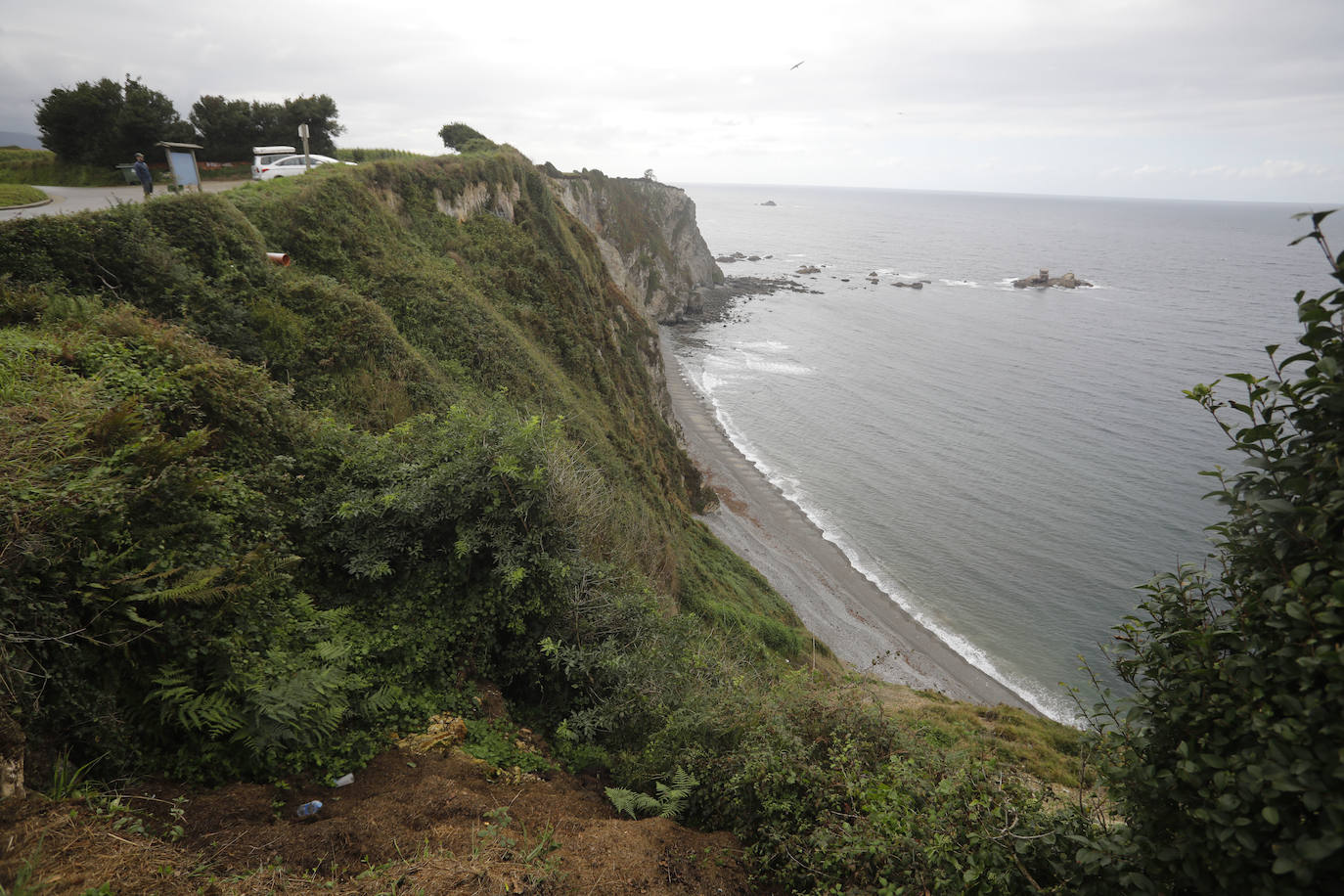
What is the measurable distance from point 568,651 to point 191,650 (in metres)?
4.53

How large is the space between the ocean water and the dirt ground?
455cm

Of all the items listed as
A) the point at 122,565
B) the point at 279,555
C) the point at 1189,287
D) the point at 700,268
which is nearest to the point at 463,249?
the point at 279,555

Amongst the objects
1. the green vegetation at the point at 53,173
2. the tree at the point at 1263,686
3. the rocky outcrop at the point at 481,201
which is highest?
the rocky outcrop at the point at 481,201

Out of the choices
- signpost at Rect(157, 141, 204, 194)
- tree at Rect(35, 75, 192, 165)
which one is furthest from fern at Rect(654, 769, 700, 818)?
tree at Rect(35, 75, 192, 165)

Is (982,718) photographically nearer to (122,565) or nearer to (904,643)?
(904,643)

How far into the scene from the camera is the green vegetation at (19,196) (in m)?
16.5

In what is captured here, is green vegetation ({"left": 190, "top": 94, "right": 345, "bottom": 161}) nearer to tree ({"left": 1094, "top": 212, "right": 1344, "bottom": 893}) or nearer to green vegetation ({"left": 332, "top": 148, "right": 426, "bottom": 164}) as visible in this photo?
green vegetation ({"left": 332, "top": 148, "right": 426, "bottom": 164})

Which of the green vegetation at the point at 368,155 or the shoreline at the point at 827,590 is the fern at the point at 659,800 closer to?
the shoreline at the point at 827,590

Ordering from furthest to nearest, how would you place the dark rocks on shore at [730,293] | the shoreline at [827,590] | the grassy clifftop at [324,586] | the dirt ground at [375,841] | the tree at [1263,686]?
the dark rocks on shore at [730,293] → the shoreline at [827,590] → the grassy clifftop at [324,586] → the dirt ground at [375,841] → the tree at [1263,686]

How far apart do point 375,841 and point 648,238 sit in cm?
8857

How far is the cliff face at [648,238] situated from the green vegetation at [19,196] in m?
48.9

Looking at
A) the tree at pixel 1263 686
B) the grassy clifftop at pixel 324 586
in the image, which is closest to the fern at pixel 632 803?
the grassy clifftop at pixel 324 586

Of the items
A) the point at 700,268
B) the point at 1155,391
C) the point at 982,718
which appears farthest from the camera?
the point at 700,268

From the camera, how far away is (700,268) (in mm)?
104312
